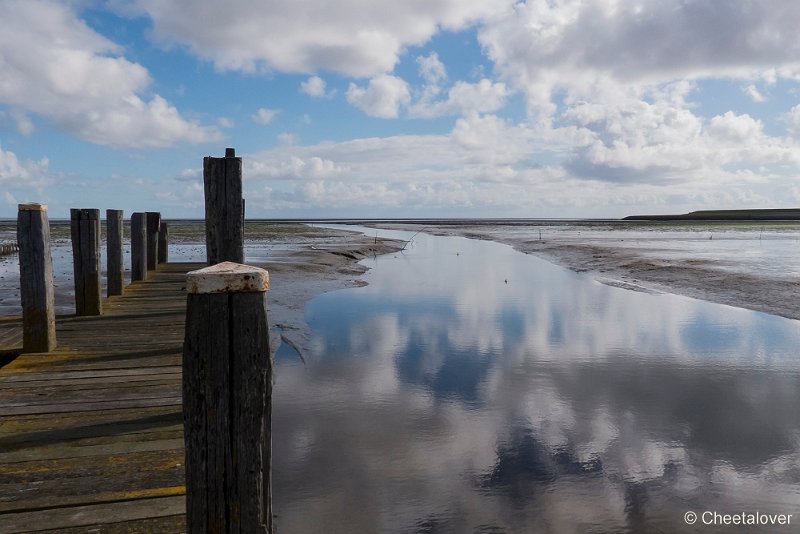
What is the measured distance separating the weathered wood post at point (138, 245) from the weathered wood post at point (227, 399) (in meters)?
11.4

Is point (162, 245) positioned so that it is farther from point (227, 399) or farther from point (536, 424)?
point (227, 399)

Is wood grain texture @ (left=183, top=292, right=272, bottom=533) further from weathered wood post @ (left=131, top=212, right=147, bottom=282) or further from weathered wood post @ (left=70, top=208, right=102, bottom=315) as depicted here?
weathered wood post @ (left=131, top=212, right=147, bottom=282)

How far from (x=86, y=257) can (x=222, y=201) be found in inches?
145

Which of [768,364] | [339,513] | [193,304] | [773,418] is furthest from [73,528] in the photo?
[768,364]

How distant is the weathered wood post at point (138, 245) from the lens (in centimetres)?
1275

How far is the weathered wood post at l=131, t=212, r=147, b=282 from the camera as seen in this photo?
41.8ft

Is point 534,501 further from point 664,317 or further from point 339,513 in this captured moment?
point 664,317

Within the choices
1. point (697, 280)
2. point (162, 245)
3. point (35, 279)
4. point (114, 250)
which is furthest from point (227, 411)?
point (697, 280)

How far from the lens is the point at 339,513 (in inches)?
181

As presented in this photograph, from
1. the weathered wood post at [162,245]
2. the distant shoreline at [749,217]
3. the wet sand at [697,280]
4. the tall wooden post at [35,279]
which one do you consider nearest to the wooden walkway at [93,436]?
the tall wooden post at [35,279]

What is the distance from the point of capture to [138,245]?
42.5 ft

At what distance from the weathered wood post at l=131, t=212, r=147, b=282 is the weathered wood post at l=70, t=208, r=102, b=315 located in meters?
4.09

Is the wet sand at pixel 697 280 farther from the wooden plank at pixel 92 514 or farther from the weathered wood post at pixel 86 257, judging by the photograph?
the weathered wood post at pixel 86 257

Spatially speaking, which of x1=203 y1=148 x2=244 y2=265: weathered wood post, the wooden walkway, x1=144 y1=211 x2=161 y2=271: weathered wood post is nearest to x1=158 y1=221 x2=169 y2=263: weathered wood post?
x1=144 y1=211 x2=161 y2=271: weathered wood post
